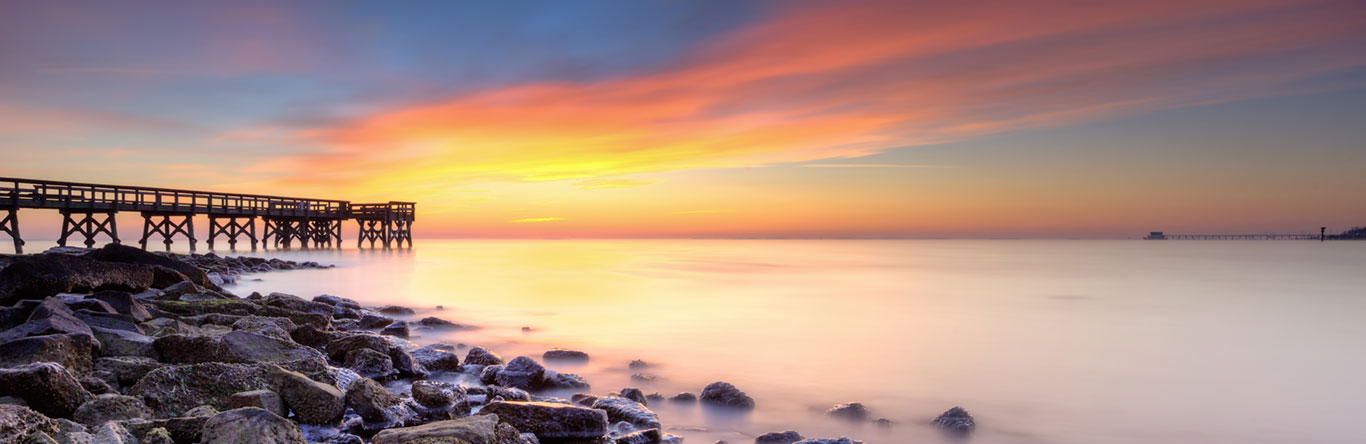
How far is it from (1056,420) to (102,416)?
843cm

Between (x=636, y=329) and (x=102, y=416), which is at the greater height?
(x=102, y=416)

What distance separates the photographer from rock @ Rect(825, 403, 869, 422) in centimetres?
733

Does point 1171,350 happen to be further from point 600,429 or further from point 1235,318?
point 600,429

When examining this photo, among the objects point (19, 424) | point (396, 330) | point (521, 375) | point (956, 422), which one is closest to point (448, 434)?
point (19, 424)

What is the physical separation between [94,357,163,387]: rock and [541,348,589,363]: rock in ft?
16.5

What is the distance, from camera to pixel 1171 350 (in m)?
12.2

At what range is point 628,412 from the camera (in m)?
6.27

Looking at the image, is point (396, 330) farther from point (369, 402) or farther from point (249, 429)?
point (249, 429)

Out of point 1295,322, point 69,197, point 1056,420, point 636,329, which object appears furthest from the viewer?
point 69,197

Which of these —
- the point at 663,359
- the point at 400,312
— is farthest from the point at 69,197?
the point at 663,359

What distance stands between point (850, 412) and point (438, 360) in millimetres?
4735

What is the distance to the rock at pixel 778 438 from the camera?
20.2 ft

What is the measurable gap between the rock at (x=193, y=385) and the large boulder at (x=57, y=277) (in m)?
6.04

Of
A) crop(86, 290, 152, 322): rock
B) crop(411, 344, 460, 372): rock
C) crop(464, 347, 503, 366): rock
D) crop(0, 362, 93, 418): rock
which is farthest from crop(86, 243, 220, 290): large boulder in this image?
crop(0, 362, 93, 418): rock
